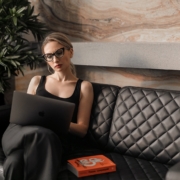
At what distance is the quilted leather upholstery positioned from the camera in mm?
1873

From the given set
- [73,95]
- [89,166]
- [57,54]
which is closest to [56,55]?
[57,54]

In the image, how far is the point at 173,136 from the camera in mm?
1859

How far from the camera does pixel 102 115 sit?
2.17 meters

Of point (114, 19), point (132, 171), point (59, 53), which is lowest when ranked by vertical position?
point (132, 171)

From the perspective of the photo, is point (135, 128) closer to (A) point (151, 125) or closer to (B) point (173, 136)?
(A) point (151, 125)

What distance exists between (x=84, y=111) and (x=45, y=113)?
37cm

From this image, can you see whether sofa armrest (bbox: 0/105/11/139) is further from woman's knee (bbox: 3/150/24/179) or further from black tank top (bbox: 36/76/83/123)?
woman's knee (bbox: 3/150/24/179)

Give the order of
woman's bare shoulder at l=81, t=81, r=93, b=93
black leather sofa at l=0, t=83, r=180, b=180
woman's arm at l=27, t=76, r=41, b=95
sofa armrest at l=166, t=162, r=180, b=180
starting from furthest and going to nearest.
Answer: woman's arm at l=27, t=76, r=41, b=95 → woman's bare shoulder at l=81, t=81, r=93, b=93 → black leather sofa at l=0, t=83, r=180, b=180 → sofa armrest at l=166, t=162, r=180, b=180

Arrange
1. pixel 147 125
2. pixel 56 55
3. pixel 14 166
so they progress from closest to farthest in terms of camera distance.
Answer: pixel 14 166, pixel 147 125, pixel 56 55

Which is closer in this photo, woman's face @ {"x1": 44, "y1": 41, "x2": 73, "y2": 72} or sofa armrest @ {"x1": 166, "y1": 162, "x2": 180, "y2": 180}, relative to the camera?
sofa armrest @ {"x1": 166, "y1": 162, "x2": 180, "y2": 180}

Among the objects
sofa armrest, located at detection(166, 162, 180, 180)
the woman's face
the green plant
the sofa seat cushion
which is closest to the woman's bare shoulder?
the woman's face

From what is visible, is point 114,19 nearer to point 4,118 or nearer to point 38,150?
point 4,118

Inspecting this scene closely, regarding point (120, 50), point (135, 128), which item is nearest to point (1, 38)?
point (120, 50)

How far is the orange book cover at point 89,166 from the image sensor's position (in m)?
1.64
